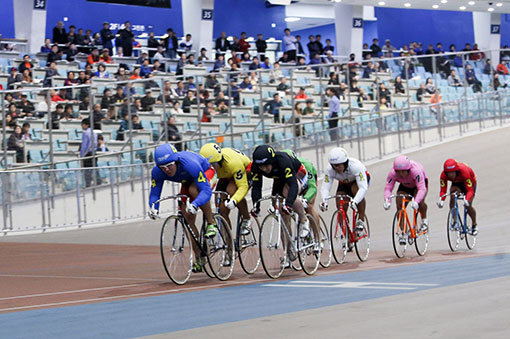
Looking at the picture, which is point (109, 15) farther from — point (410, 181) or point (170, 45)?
point (410, 181)

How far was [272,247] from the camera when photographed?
9.73 metres

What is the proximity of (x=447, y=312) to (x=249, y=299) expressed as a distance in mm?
2095

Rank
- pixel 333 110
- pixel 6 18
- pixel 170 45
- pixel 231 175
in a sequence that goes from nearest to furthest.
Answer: pixel 231 175 → pixel 333 110 → pixel 170 45 → pixel 6 18

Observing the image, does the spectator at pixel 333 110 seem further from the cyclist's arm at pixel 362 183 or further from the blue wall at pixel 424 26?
the blue wall at pixel 424 26

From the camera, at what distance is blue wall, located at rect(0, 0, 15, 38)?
3394cm

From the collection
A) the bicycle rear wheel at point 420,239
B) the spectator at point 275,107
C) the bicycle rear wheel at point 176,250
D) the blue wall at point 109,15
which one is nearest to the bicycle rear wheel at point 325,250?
the bicycle rear wheel at point 420,239

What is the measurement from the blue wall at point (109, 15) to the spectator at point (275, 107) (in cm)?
1580

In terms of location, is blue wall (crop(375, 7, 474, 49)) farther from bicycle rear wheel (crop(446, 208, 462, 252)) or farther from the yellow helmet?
the yellow helmet

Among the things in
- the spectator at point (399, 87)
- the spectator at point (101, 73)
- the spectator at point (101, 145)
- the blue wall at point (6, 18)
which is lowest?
the spectator at point (101, 145)

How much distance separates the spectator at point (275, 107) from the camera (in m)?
22.6

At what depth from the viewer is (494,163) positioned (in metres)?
23.5

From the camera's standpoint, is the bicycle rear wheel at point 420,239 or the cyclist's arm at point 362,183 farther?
the bicycle rear wheel at point 420,239

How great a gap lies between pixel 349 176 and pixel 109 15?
27.2 meters

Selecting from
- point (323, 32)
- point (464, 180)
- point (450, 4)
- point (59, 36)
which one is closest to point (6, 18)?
point (59, 36)
